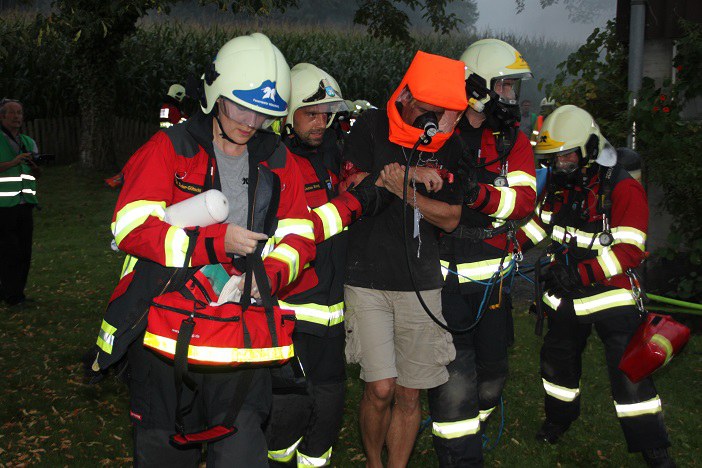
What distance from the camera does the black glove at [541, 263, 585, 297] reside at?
557cm

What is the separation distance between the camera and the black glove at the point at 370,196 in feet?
15.4

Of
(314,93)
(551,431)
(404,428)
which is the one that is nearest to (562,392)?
(551,431)

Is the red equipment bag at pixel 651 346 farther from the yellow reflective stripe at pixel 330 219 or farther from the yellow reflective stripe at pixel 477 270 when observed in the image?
the yellow reflective stripe at pixel 330 219

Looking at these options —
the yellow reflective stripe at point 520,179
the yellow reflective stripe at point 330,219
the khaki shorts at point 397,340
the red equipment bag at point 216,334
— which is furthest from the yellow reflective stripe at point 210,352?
the yellow reflective stripe at point 520,179

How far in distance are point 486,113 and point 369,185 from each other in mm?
1028

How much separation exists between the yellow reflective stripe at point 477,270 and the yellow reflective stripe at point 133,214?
2.25m

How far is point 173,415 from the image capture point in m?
3.71

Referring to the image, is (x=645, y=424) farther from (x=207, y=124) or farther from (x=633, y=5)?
(x=633, y=5)

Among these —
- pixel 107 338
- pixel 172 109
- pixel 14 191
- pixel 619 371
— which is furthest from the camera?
pixel 172 109

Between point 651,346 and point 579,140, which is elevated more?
point 579,140

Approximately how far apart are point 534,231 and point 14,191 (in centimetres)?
609

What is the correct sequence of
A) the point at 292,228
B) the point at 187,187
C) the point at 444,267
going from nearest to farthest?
1. the point at 187,187
2. the point at 292,228
3. the point at 444,267

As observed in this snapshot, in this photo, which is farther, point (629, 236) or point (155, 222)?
point (629, 236)

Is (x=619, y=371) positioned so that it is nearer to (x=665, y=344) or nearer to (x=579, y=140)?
(x=665, y=344)
